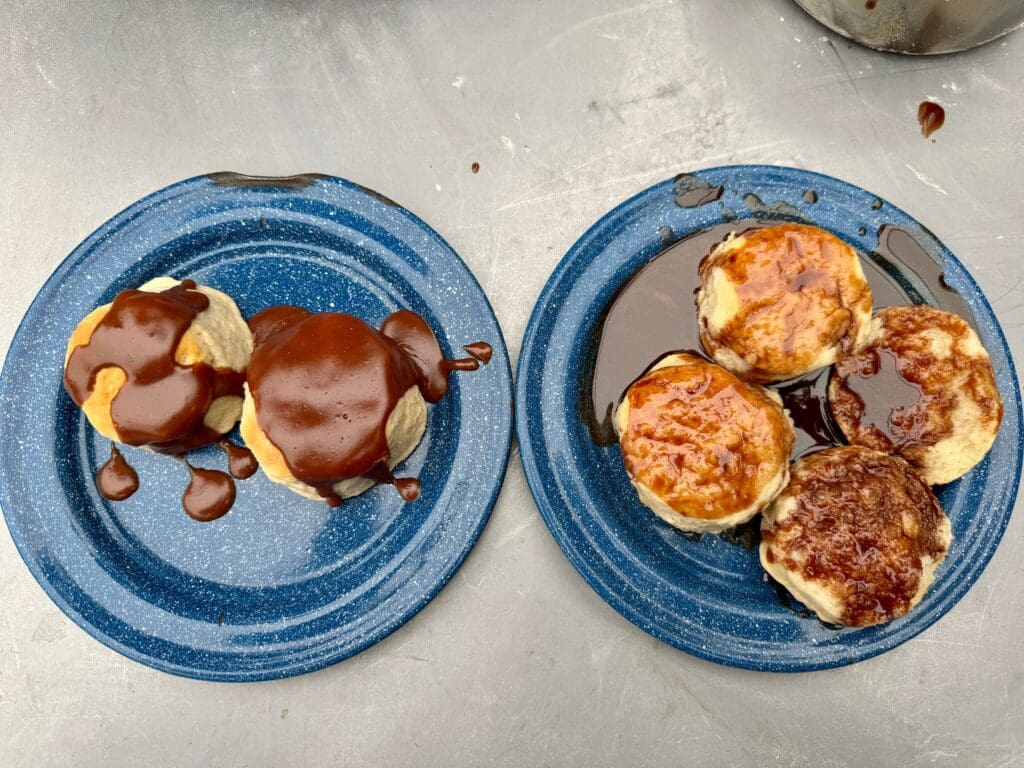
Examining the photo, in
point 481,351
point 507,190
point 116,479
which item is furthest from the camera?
point 507,190

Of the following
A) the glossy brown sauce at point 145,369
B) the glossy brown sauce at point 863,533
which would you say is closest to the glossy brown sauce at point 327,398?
the glossy brown sauce at point 145,369

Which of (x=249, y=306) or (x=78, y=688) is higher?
(x=249, y=306)

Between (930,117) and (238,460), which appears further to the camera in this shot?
(930,117)

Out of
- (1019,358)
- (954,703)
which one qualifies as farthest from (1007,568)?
(1019,358)

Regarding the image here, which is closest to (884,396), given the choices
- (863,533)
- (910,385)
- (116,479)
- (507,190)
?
(910,385)

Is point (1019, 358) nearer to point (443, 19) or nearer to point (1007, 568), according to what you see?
point (1007, 568)

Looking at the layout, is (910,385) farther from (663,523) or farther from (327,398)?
(327,398)

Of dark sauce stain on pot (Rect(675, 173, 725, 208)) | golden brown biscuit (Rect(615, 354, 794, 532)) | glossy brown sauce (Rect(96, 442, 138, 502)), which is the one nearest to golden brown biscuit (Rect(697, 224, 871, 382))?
golden brown biscuit (Rect(615, 354, 794, 532))
